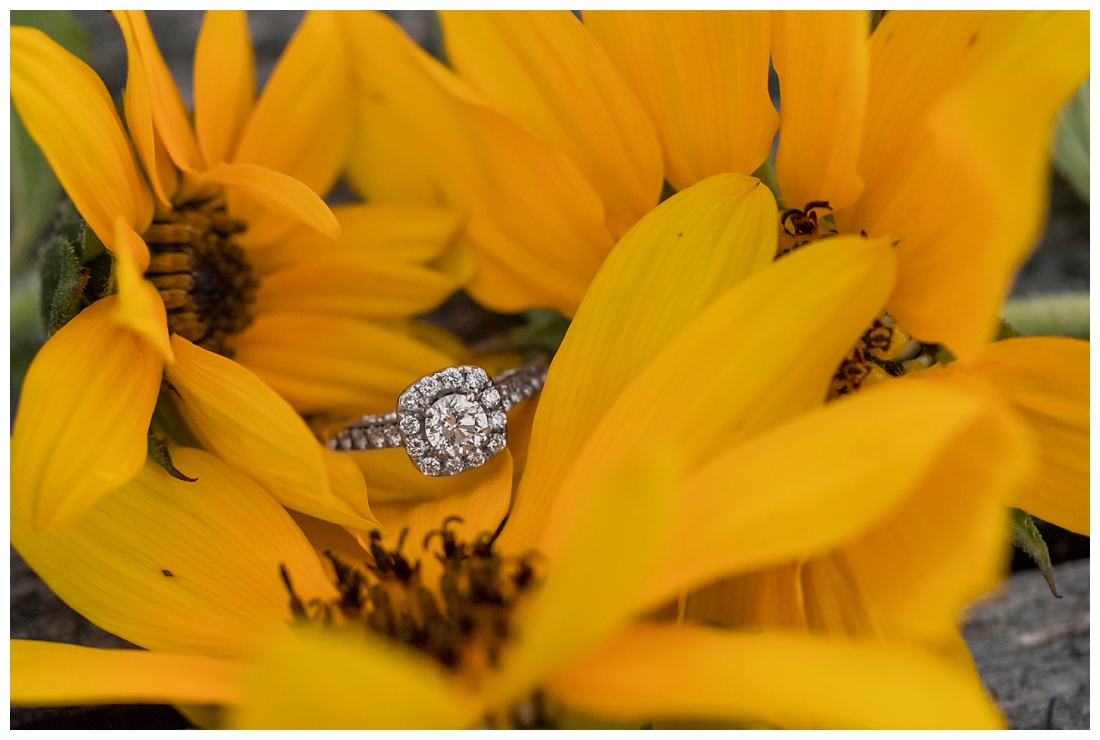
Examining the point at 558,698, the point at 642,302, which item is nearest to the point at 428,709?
the point at 558,698

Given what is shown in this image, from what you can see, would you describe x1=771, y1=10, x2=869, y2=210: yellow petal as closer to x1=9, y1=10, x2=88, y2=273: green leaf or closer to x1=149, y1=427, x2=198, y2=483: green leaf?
x1=149, y1=427, x2=198, y2=483: green leaf

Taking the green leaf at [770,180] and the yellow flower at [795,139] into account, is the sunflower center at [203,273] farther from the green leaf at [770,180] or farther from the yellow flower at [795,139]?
the green leaf at [770,180]

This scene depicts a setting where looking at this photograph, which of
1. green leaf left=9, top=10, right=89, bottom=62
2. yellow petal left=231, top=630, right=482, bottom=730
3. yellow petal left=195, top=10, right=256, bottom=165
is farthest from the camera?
green leaf left=9, top=10, right=89, bottom=62

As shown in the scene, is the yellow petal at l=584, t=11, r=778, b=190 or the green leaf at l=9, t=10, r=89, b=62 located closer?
the yellow petal at l=584, t=11, r=778, b=190

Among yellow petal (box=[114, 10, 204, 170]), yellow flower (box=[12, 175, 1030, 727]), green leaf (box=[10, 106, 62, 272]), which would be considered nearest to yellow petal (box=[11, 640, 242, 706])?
yellow flower (box=[12, 175, 1030, 727])

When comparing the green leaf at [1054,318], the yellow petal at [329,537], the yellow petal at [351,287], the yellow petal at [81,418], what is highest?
the green leaf at [1054,318]

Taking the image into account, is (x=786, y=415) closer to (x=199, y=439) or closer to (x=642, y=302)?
(x=642, y=302)

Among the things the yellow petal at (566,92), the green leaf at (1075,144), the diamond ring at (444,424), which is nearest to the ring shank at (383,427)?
the diamond ring at (444,424)
